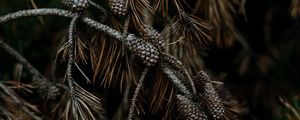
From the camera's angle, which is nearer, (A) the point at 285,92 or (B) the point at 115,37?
(B) the point at 115,37

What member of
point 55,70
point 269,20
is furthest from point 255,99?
point 55,70

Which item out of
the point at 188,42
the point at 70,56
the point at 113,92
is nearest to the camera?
the point at 70,56

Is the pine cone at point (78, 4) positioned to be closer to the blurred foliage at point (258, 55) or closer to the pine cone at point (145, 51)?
the pine cone at point (145, 51)

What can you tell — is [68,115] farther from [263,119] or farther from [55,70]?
[263,119]

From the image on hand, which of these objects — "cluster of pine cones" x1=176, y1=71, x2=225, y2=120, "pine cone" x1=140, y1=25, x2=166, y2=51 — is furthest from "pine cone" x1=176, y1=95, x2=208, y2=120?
"pine cone" x1=140, y1=25, x2=166, y2=51

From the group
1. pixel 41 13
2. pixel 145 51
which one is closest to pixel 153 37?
pixel 145 51

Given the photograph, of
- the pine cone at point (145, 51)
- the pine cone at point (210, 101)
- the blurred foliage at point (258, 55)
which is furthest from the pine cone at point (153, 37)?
the blurred foliage at point (258, 55)

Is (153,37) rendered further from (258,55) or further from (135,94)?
(258,55)
